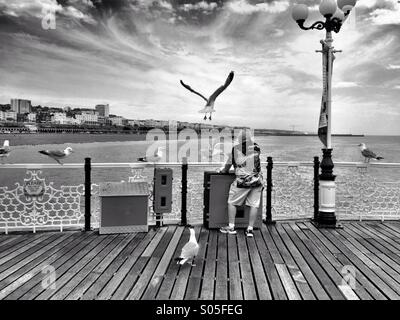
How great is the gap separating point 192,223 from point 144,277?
2436mm

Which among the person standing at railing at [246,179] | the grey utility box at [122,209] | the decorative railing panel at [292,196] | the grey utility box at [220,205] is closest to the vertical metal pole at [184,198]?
the grey utility box at [220,205]

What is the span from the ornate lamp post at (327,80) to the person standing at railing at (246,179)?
1.41 meters

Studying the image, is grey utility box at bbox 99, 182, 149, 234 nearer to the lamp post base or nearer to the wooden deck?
the wooden deck

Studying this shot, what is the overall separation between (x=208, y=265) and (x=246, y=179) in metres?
1.62

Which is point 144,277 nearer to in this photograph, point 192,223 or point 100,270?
point 100,270

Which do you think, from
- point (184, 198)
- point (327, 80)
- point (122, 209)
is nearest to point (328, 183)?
point (327, 80)

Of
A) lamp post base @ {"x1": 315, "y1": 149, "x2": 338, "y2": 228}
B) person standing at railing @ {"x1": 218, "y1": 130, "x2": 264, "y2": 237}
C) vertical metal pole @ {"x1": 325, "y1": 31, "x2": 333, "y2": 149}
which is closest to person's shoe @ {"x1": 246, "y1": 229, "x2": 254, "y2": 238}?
person standing at railing @ {"x1": 218, "y1": 130, "x2": 264, "y2": 237}

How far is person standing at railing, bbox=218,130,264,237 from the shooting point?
201 inches

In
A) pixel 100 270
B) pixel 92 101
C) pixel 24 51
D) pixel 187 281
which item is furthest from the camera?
pixel 92 101

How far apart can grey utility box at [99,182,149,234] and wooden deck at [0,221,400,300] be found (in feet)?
0.64

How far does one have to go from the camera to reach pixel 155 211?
563cm

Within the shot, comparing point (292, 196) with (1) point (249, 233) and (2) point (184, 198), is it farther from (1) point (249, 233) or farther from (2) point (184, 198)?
(2) point (184, 198)

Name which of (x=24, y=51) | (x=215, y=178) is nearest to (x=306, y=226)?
(x=215, y=178)

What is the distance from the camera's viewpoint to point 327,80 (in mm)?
6023
